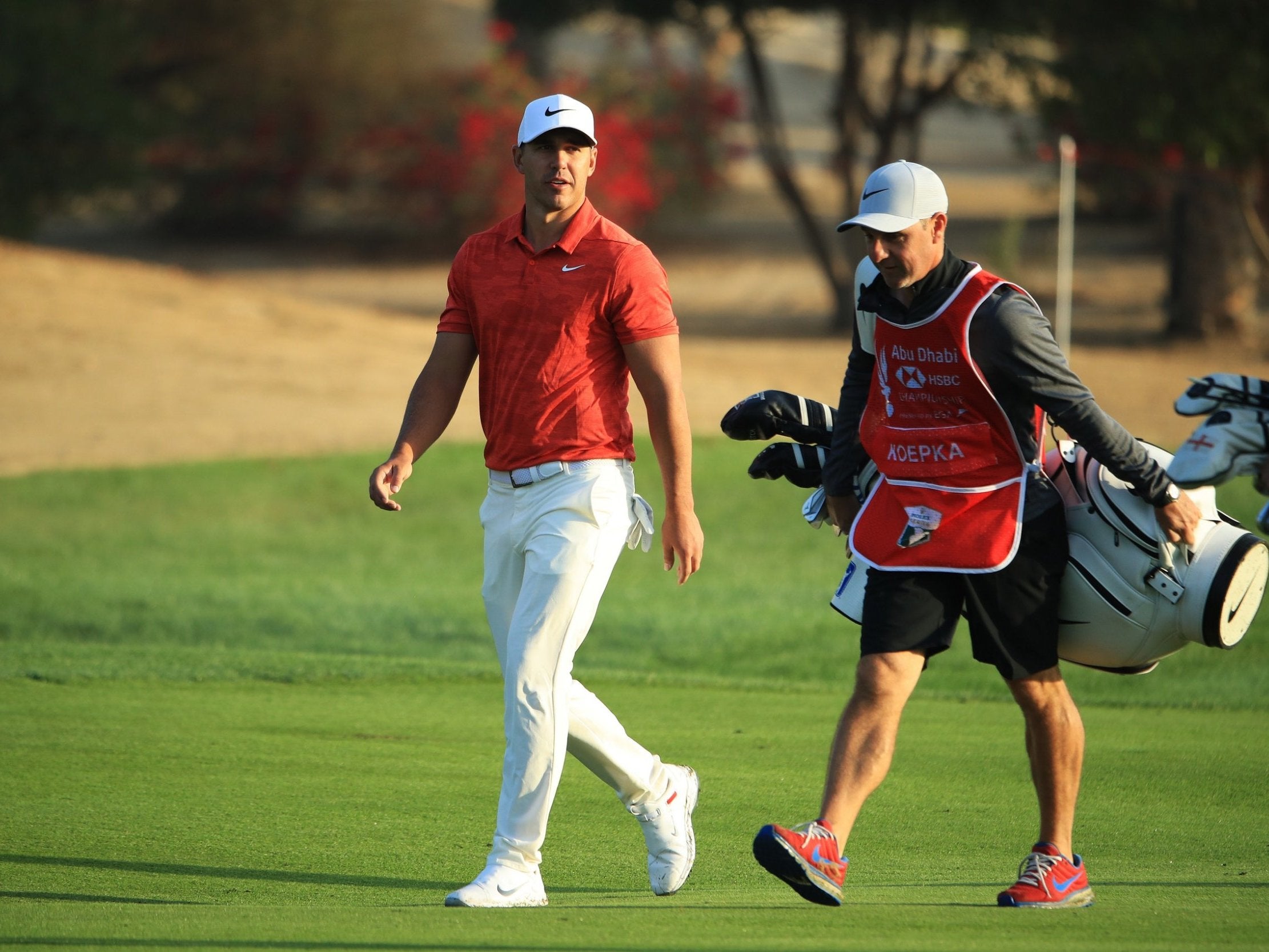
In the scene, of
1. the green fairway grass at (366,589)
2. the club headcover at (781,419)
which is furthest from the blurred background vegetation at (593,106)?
the club headcover at (781,419)

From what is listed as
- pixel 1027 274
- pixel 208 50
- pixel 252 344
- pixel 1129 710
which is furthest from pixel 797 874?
pixel 208 50

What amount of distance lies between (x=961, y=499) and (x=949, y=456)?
0.38 ft

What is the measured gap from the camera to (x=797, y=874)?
13.4ft

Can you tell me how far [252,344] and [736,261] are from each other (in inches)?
604

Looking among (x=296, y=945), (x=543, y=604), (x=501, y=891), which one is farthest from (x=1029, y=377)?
(x=296, y=945)

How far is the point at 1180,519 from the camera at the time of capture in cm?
434

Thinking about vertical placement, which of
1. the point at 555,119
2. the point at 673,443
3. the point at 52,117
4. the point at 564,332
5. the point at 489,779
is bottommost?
the point at 489,779

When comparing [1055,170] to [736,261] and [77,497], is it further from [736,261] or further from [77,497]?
[77,497]

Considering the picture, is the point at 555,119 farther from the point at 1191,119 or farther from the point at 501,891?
the point at 1191,119

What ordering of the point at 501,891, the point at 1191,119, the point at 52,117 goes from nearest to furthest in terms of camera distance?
the point at 501,891 < the point at 1191,119 < the point at 52,117

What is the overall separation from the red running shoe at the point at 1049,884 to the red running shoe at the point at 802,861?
540 mm

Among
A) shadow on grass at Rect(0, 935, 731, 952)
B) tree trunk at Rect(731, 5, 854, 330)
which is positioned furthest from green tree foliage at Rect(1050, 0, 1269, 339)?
shadow on grass at Rect(0, 935, 731, 952)

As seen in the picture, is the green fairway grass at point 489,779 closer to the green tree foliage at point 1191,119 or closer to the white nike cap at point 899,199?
the white nike cap at point 899,199

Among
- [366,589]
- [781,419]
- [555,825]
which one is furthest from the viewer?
[366,589]
